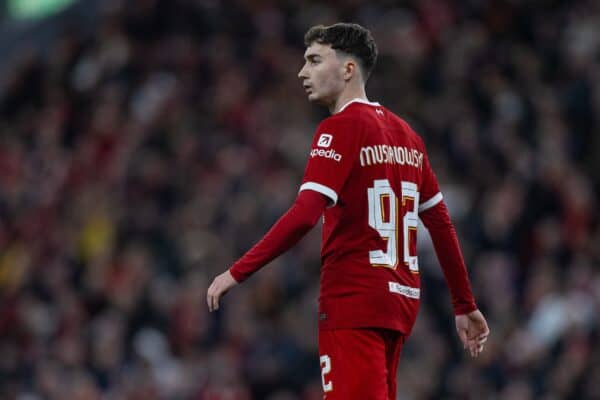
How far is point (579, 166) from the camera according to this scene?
12.4 meters

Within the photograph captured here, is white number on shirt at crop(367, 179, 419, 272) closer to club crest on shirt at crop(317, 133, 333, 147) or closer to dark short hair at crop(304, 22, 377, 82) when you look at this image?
club crest on shirt at crop(317, 133, 333, 147)

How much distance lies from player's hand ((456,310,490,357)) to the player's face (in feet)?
4.12

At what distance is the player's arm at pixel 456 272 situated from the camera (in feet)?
21.5

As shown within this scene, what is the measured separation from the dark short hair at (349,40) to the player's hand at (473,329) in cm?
131

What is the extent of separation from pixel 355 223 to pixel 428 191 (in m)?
0.53

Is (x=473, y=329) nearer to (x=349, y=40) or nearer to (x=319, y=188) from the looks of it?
(x=319, y=188)

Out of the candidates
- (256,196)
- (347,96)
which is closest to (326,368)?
(347,96)

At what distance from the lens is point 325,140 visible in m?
6.05

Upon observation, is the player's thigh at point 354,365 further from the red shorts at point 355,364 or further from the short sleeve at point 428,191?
the short sleeve at point 428,191

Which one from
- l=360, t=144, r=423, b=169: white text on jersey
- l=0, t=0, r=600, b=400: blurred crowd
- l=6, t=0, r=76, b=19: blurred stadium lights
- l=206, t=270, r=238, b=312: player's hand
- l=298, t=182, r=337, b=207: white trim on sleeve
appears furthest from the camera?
l=6, t=0, r=76, b=19: blurred stadium lights

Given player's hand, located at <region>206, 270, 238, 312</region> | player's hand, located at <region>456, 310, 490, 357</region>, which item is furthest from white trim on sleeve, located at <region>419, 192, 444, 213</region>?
player's hand, located at <region>206, 270, 238, 312</region>

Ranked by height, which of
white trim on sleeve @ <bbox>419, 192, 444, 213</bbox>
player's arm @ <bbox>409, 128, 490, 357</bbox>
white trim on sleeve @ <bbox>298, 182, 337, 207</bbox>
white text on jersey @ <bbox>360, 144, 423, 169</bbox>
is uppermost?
white text on jersey @ <bbox>360, 144, 423, 169</bbox>

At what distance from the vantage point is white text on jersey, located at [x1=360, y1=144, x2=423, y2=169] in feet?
20.0

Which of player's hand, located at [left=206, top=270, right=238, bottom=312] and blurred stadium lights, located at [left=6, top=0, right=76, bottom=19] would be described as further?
blurred stadium lights, located at [left=6, top=0, right=76, bottom=19]
